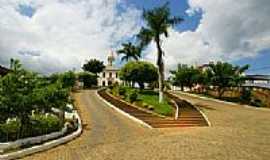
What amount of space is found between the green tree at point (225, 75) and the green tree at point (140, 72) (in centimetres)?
680

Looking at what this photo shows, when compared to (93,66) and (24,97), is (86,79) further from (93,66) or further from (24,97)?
(24,97)

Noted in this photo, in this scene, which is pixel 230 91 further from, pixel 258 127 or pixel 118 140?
pixel 118 140

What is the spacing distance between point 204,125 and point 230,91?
24.5 m

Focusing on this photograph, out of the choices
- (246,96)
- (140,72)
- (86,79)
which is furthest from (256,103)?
(86,79)

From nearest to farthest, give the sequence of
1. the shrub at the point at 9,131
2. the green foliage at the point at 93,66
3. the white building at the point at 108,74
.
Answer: the shrub at the point at 9,131 → the green foliage at the point at 93,66 → the white building at the point at 108,74

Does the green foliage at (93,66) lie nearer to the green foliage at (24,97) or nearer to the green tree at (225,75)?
the green tree at (225,75)

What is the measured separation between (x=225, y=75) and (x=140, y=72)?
9676 millimetres

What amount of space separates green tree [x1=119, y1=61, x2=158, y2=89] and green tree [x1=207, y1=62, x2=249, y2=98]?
22.3ft

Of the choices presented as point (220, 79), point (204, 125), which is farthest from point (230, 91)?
point (204, 125)

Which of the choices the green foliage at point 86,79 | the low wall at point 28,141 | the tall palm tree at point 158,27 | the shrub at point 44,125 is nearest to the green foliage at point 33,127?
the shrub at point 44,125

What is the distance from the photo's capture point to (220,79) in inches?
1587

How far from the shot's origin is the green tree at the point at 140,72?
136ft

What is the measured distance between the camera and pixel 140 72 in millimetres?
41469

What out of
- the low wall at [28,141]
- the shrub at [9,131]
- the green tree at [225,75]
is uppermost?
the green tree at [225,75]
